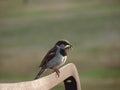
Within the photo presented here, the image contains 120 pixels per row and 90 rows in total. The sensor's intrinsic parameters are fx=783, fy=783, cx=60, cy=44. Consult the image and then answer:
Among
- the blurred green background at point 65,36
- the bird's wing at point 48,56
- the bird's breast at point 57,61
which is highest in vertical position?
the bird's wing at point 48,56

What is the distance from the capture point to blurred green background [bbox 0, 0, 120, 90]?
1306 cm

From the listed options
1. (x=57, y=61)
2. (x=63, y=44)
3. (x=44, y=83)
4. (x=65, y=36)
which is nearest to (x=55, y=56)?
(x=57, y=61)

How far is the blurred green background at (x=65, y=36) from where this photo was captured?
13062 mm

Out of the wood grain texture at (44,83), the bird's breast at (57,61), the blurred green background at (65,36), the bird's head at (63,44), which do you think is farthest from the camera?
the blurred green background at (65,36)

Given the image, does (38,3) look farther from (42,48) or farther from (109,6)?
(42,48)

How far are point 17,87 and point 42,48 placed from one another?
40.3 feet

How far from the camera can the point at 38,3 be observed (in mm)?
20891

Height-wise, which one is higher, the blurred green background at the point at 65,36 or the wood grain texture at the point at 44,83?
the wood grain texture at the point at 44,83

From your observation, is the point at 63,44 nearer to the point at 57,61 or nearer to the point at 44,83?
the point at 57,61

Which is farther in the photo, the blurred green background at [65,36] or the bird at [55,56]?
the blurred green background at [65,36]

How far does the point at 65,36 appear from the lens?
16.5 m

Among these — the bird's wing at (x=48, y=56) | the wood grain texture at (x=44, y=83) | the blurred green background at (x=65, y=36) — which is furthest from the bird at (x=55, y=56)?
the blurred green background at (x=65, y=36)

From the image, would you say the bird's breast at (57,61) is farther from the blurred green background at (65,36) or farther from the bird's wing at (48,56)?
the blurred green background at (65,36)

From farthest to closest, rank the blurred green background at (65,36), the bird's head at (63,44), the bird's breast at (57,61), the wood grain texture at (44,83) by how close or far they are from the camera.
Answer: the blurred green background at (65,36) → the bird's breast at (57,61) → the bird's head at (63,44) → the wood grain texture at (44,83)
